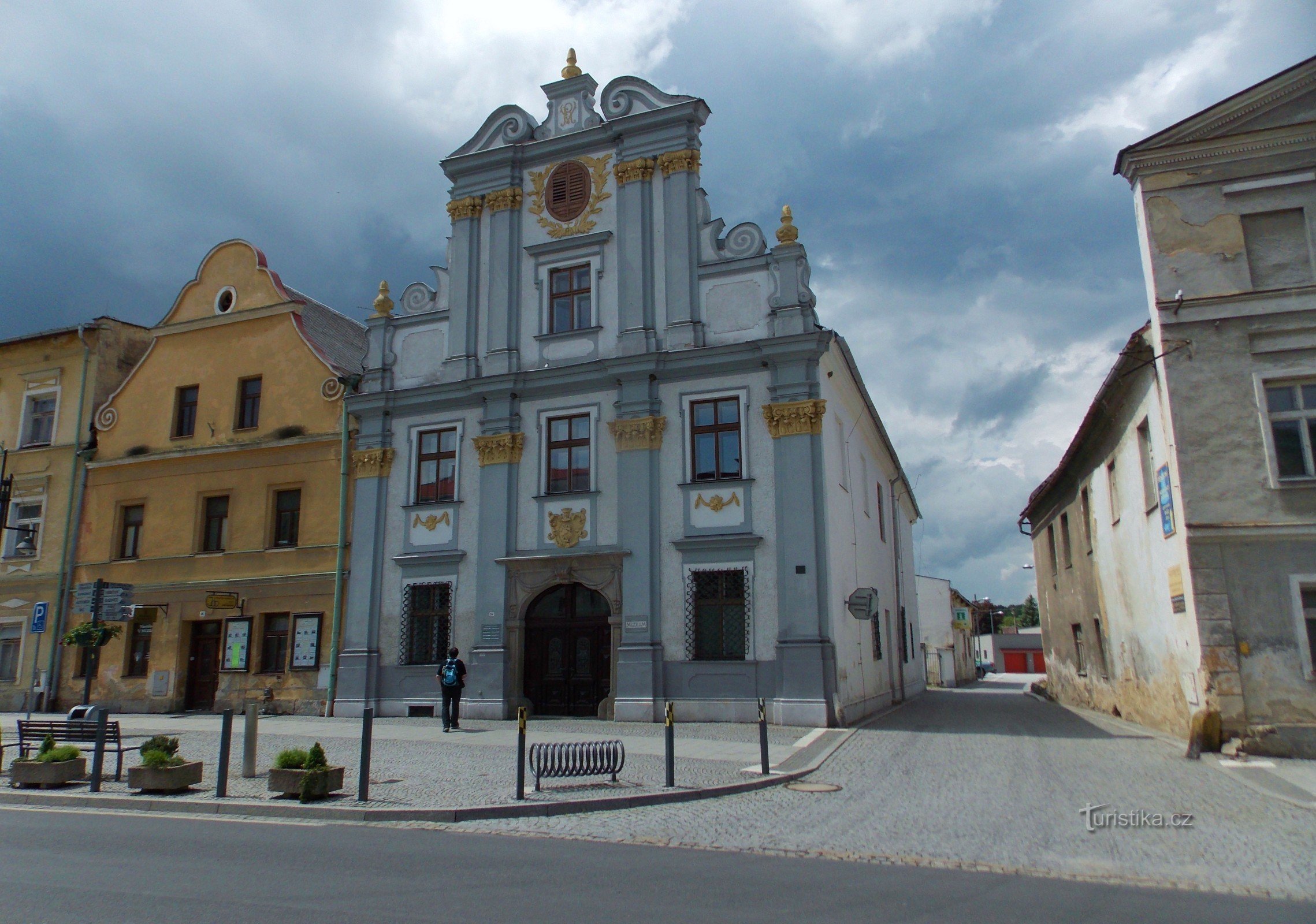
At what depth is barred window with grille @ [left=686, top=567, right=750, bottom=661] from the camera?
19281mm

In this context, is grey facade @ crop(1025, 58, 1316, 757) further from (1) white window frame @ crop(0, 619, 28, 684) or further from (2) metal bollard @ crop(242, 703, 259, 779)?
(1) white window frame @ crop(0, 619, 28, 684)

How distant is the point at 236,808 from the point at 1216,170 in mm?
16892

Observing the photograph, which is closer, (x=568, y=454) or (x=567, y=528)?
(x=567, y=528)

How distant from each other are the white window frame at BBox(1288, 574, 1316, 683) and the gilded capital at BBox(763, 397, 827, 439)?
8637mm

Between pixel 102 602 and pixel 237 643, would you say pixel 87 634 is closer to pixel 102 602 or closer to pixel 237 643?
pixel 237 643

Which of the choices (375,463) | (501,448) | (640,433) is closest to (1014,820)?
(640,433)

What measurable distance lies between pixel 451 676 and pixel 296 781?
818cm

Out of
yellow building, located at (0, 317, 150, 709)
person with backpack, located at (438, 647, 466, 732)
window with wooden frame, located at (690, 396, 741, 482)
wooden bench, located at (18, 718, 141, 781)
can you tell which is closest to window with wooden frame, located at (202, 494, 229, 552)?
yellow building, located at (0, 317, 150, 709)

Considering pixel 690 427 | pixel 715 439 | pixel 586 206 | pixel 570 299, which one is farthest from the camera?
pixel 586 206

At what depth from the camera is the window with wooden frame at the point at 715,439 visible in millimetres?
20141

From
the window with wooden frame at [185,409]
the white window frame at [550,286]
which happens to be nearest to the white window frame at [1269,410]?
Answer: the white window frame at [550,286]

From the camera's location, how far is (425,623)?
72.4 ft

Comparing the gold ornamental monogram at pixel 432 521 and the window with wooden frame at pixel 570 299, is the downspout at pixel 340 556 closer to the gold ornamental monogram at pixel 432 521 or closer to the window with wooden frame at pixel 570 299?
the gold ornamental monogram at pixel 432 521

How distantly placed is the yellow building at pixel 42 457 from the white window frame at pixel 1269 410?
94.5ft
